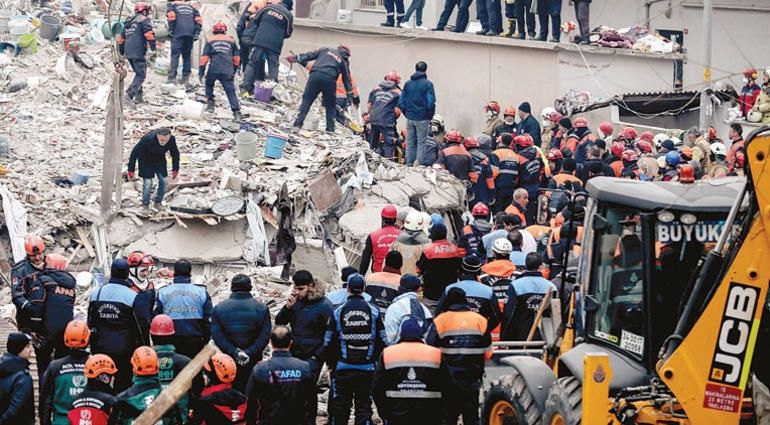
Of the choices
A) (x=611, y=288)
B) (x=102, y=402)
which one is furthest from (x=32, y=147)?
(x=611, y=288)

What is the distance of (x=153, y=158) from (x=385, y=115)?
15.9 feet

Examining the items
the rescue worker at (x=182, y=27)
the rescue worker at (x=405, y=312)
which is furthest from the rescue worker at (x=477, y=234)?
the rescue worker at (x=182, y=27)

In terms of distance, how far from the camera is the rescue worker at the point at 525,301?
512 inches

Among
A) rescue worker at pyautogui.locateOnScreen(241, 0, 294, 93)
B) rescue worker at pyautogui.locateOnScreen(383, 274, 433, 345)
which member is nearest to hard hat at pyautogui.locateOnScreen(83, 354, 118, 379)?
rescue worker at pyautogui.locateOnScreen(383, 274, 433, 345)

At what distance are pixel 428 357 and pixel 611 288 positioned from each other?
2135 millimetres

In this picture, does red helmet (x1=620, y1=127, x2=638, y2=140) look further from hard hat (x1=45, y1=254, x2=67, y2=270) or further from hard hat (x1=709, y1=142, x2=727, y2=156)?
hard hat (x1=45, y1=254, x2=67, y2=270)

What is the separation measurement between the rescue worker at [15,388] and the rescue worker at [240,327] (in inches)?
75.0

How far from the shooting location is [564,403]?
9.08 metres

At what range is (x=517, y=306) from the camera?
13.1m

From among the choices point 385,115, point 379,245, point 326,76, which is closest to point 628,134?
point 385,115

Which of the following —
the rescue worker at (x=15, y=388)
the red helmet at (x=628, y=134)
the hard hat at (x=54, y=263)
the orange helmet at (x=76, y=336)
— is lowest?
the rescue worker at (x=15, y=388)

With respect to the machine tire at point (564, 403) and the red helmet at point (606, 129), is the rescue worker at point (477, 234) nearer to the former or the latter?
the red helmet at point (606, 129)

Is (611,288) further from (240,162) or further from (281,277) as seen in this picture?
(240,162)

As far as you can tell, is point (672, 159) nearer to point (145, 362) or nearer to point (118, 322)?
point (118, 322)
